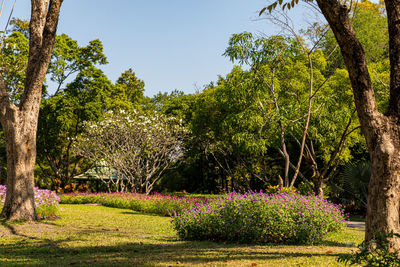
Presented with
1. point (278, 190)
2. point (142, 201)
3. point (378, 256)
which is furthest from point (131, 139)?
point (378, 256)

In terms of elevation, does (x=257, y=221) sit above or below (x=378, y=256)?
below

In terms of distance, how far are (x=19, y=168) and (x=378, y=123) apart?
9879 millimetres

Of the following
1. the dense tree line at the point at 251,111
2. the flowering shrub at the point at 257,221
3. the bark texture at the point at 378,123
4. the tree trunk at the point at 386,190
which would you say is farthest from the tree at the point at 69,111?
the tree trunk at the point at 386,190

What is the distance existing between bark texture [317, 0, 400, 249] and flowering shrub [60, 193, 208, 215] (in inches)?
390

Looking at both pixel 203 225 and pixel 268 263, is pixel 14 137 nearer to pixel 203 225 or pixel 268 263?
pixel 203 225

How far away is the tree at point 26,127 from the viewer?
34.2 feet

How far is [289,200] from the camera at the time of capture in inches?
334

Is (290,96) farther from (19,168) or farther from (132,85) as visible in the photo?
(132,85)

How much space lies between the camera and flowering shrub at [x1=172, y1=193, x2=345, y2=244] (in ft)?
24.9

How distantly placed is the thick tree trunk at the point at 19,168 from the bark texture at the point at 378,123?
933cm

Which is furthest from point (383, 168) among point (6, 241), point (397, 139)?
point (6, 241)

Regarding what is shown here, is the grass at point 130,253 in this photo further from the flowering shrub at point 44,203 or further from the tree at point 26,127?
the flowering shrub at point 44,203

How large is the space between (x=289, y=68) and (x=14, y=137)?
1224 centimetres

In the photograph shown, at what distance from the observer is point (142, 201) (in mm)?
18438
